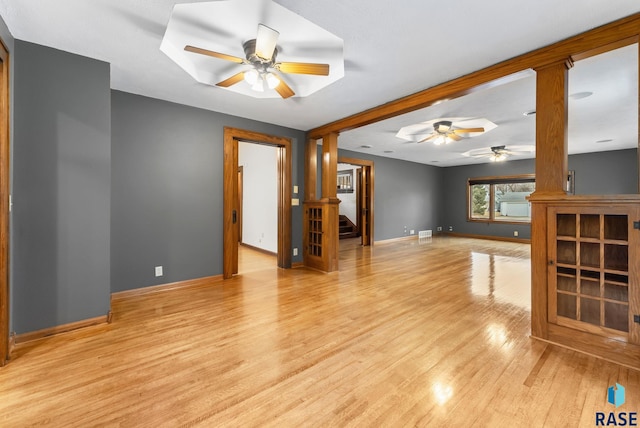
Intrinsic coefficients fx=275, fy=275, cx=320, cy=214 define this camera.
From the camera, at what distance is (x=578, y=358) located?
2.02m

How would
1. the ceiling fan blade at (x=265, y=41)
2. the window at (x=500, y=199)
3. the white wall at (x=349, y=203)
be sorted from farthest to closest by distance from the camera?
the white wall at (x=349, y=203) → the window at (x=500, y=199) → the ceiling fan blade at (x=265, y=41)

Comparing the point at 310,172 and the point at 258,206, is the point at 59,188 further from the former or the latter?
the point at 258,206

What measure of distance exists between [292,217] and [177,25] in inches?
124

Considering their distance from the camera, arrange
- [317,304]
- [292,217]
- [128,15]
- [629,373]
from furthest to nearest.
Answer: [292,217], [317,304], [128,15], [629,373]

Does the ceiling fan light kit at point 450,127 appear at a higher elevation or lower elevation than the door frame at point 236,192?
higher

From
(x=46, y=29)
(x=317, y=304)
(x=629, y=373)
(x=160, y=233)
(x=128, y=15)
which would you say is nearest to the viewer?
(x=629, y=373)

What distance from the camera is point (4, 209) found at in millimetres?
1980

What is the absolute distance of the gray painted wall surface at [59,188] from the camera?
226cm

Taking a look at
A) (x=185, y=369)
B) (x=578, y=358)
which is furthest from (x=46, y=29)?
(x=578, y=358)

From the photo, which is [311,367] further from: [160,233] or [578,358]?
[160,233]

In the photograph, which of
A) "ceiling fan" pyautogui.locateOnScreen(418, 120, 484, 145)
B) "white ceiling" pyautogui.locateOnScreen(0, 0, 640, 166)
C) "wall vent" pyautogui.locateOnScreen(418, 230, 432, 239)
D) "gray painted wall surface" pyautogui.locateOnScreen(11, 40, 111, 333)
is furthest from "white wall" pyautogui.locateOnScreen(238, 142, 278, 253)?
"wall vent" pyautogui.locateOnScreen(418, 230, 432, 239)

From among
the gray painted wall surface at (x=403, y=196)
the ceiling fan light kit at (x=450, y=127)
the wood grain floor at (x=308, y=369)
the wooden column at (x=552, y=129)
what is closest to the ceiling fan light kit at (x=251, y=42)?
the wooden column at (x=552, y=129)

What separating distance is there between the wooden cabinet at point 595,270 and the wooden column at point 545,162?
5 centimetres

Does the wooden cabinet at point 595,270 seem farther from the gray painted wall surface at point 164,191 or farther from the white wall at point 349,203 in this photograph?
the white wall at point 349,203
